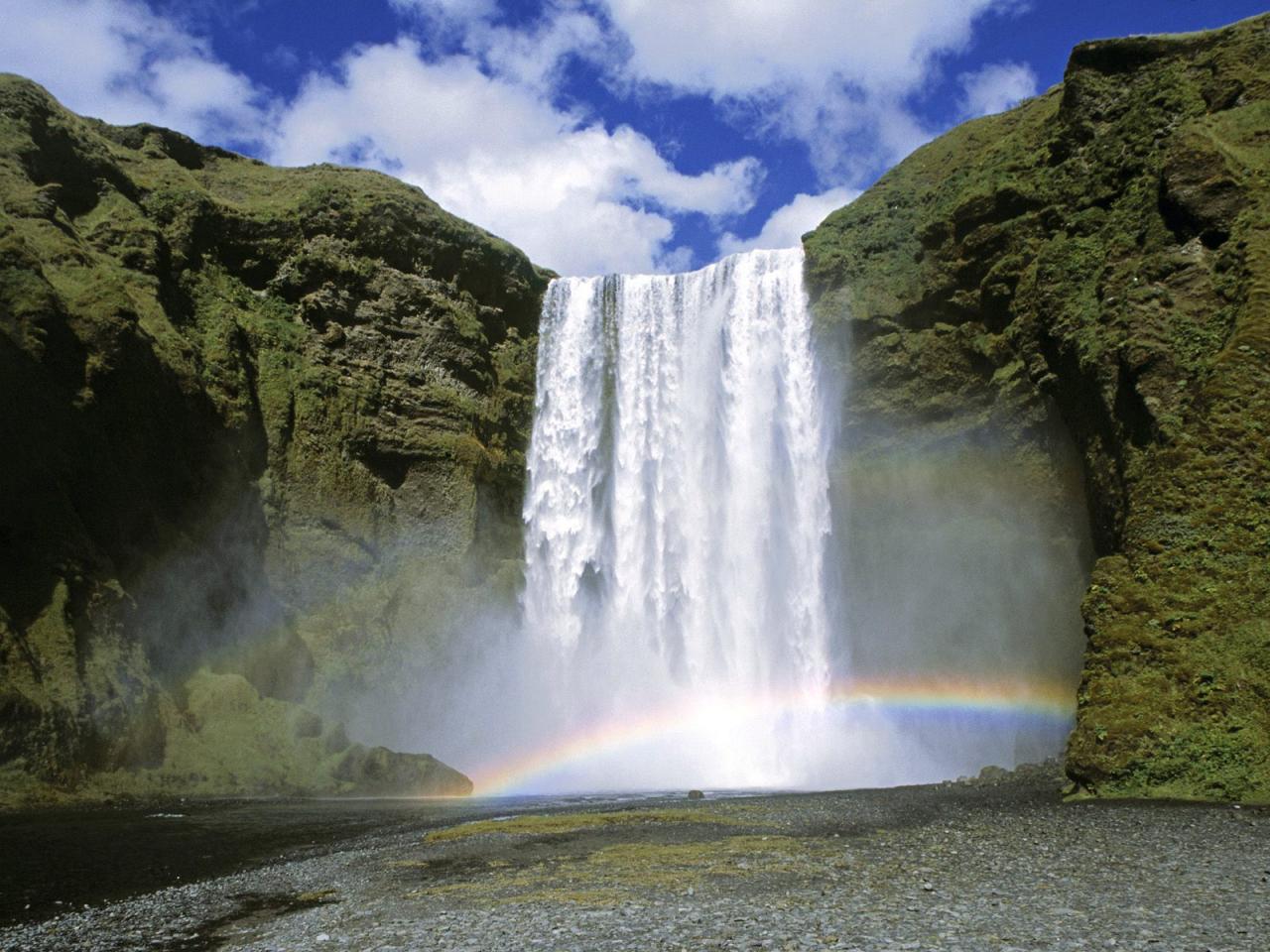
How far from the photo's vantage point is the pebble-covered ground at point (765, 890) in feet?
27.6

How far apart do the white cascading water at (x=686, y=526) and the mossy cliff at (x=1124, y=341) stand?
113 inches

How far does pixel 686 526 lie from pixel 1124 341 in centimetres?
1695

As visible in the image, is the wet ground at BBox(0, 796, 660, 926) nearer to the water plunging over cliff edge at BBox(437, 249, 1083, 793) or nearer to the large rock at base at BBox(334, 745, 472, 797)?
the large rock at base at BBox(334, 745, 472, 797)

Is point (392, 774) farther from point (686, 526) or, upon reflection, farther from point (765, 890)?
point (765, 890)

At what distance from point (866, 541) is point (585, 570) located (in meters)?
10.3

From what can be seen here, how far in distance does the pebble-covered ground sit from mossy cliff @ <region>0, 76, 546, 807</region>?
1201cm

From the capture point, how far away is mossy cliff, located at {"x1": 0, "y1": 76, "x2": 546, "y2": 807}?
25156 millimetres

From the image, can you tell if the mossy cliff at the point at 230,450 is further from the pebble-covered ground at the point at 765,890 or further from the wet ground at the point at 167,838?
the pebble-covered ground at the point at 765,890

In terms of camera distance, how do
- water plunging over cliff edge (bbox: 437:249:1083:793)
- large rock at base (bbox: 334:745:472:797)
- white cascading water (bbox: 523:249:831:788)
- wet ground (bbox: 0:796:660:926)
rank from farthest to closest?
1. white cascading water (bbox: 523:249:831:788)
2. water plunging over cliff edge (bbox: 437:249:1083:793)
3. large rock at base (bbox: 334:745:472:797)
4. wet ground (bbox: 0:796:660:926)

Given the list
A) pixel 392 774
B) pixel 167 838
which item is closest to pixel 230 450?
pixel 392 774

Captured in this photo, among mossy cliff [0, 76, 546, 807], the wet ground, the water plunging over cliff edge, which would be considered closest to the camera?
the wet ground

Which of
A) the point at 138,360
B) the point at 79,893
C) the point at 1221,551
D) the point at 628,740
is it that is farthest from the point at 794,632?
the point at 79,893

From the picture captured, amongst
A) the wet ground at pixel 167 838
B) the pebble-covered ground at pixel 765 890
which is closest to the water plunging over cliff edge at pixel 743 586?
the wet ground at pixel 167 838

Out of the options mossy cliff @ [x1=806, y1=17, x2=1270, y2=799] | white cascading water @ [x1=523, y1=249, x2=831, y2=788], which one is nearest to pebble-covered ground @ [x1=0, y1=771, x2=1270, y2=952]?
mossy cliff @ [x1=806, y1=17, x2=1270, y2=799]
